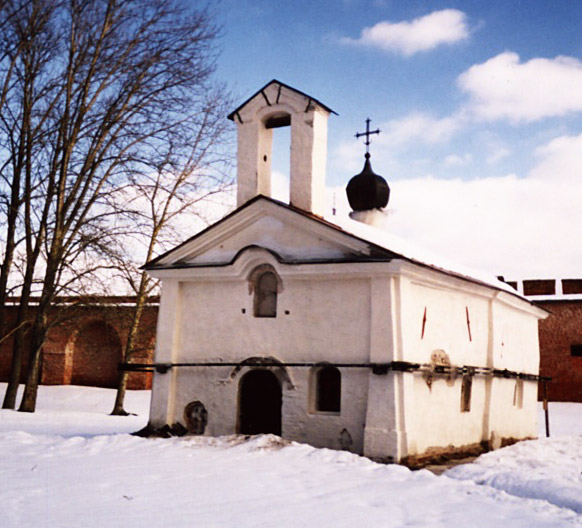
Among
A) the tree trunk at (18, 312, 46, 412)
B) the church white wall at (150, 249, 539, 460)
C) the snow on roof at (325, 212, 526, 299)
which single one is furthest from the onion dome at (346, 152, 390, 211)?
the tree trunk at (18, 312, 46, 412)

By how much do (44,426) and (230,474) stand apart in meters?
8.06

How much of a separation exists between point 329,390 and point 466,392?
342cm

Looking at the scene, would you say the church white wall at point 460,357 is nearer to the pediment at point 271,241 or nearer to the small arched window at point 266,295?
the pediment at point 271,241

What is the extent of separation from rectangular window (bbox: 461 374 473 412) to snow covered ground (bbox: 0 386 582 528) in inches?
53.3

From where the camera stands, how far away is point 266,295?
43.6ft

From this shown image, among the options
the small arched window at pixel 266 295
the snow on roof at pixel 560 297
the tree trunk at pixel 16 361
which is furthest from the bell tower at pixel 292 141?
the snow on roof at pixel 560 297

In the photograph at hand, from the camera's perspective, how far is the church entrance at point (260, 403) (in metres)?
13.3

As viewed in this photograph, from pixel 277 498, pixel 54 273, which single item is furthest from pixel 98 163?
pixel 277 498

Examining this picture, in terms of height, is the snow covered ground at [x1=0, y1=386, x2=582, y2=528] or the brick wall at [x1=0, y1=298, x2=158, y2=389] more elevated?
the brick wall at [x1=0, y1=298, x2=158, y2=389]

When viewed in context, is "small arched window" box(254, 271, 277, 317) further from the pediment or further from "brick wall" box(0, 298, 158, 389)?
"brick wall" box(0, 298, 158, 389)

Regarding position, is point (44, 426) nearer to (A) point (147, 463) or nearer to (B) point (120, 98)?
(A) point (147, 463)

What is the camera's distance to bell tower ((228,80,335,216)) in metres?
13.5

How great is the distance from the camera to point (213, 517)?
7.21 m

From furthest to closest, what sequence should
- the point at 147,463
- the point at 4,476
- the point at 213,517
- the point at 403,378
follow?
the point at 403,378
the point at 147,463
the point at 4,476
the point at 213,517
